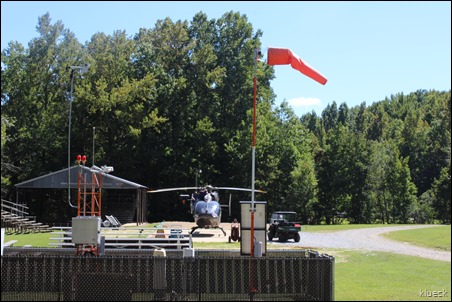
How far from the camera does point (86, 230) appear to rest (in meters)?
13.1

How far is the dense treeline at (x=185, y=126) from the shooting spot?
50594mm

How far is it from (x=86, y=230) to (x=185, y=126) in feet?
139

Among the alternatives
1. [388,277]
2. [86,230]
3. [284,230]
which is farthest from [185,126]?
[86,230]

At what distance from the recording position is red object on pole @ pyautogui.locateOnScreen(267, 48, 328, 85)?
13.1 metres

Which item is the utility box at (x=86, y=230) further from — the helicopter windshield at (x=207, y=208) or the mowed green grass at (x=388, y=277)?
the helicopter windshield at (x=207, y=208)

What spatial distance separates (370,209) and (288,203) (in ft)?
37.9

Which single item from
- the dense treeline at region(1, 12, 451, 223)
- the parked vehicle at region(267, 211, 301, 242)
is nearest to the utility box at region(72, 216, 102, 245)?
the parked vehicle at region(267, 211, 301, 242)

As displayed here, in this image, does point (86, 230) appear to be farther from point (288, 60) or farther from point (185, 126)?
point (185, 126)

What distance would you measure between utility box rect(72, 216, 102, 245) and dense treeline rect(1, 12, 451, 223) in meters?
34.1

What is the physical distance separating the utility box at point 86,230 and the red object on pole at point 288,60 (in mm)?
5584

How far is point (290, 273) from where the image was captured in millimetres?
12000

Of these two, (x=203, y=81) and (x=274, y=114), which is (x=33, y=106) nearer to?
(x=203, y=81)

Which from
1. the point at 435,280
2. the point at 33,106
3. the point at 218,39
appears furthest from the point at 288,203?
the point at 435,280

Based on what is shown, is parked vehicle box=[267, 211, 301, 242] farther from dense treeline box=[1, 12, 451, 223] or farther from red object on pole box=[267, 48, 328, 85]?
dense treeline box=[1, 12, 451, 223]
